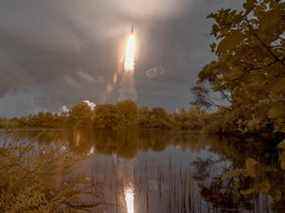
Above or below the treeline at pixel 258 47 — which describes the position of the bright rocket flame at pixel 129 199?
below

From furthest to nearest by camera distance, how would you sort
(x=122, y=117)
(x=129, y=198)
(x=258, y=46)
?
(x=122, y=117) → (x=129, y=198) → (x=258, y=46)

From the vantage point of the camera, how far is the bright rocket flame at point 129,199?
947 cm

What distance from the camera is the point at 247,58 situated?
5.04 feet

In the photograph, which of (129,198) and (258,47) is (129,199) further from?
(258,47)

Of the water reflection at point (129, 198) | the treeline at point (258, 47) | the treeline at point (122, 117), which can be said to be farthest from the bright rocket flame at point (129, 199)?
the treeline at point (122, 117)

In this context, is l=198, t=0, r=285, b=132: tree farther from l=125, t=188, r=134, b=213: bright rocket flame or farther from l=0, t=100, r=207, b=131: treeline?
l=0, t=100, r=207, b=131: treeline

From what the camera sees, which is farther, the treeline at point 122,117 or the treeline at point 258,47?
the treeline at point 122,117

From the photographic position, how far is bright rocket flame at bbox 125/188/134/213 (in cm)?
947

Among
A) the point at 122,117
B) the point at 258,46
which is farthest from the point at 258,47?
the point at 122,117

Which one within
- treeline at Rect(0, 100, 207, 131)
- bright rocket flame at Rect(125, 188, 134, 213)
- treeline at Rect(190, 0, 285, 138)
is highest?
treeline at Rect(0, 100, 207, 131)

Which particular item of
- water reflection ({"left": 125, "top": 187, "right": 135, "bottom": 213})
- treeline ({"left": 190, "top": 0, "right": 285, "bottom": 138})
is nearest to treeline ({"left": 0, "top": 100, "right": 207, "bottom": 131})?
water reflection ({"left": 125, "top": 187, "right": 135, "bottom": 213})

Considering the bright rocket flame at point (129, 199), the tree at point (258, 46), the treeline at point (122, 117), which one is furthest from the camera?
the treeline at point (122, 117)

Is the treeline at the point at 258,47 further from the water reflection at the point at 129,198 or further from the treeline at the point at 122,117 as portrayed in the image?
the treeline at the point at 122,117

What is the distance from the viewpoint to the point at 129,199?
10734 millimetres
